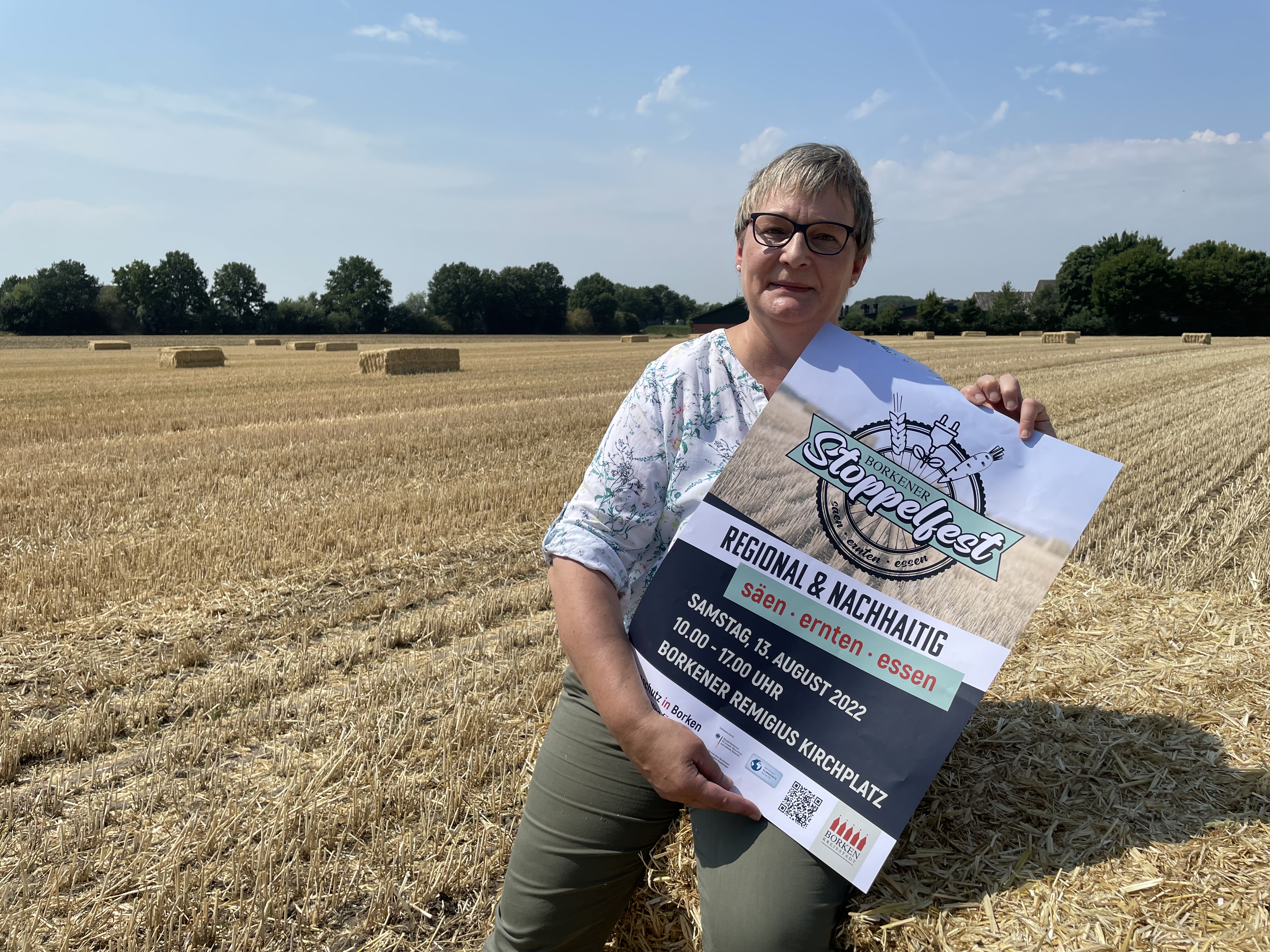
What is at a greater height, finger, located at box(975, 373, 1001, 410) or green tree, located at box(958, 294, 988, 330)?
green tree, located at box(958, 294, 988, 330)

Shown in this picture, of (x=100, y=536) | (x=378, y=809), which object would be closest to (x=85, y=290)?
(x=100, y=536)

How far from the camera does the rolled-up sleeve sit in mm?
2045

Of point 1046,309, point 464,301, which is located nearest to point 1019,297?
point 1046,309

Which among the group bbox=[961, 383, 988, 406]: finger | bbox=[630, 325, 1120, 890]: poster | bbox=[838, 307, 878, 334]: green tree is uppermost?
bbox=[838, 307, 878, 334]: green tree

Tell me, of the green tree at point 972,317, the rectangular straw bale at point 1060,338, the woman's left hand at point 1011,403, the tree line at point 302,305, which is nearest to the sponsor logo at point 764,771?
the woman's left hand at point 1011,403

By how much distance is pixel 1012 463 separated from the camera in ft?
5.55

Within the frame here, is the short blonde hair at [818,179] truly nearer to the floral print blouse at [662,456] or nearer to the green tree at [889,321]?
the floral print blouse at [662,456]

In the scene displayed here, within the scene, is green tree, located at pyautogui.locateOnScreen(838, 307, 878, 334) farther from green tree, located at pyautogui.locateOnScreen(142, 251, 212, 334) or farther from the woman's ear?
the woman's ear

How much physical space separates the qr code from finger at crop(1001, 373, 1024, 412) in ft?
3.05

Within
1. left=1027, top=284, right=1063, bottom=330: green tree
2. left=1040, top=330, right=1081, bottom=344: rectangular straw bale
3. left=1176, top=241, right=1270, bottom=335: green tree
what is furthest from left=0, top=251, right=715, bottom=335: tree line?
left=1176, top=241, right=1270, bottom=335: green tree

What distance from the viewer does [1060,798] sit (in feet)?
6.63

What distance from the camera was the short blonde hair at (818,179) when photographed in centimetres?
191

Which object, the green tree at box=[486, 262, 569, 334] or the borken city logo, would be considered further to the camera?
the green tree at box=[486, 262, 569, 334]

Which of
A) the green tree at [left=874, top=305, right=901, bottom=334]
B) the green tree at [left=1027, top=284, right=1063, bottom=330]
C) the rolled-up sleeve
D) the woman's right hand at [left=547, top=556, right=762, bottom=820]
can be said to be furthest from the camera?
the green tree at [left=1027, top=284, right=1063, bottom=330]
